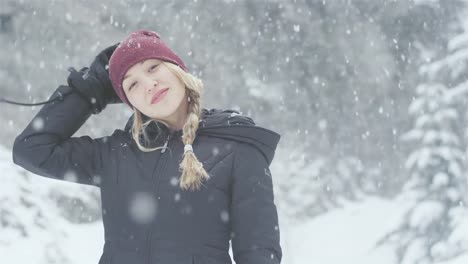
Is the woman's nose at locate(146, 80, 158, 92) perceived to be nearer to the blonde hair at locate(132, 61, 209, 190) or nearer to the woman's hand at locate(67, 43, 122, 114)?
the blonde hair at locate(132, 61, 209, 190)

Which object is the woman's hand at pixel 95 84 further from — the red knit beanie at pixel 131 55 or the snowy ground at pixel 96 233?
the snowy ground at pixel 96 233

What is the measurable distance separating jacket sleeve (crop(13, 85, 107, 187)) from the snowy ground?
801 centimetres

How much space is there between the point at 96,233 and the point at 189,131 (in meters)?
11.5

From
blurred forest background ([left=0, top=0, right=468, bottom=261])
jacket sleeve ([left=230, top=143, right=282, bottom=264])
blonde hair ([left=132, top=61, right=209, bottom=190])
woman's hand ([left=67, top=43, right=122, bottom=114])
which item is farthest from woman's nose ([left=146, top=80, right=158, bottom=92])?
blurred forest background ([left=0, top=0, right=468, bottom=261])

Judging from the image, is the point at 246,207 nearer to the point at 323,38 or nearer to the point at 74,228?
the point at 74,228

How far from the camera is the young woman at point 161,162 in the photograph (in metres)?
2.40

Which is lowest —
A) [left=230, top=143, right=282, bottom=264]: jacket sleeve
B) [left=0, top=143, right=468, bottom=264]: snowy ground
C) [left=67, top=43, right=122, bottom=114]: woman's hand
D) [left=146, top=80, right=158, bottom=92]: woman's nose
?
[left=230, top=143, right=282, bottom=264]: jacket sleeve

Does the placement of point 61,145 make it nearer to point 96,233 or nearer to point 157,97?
point 157,97

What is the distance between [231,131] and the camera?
8.46 ft

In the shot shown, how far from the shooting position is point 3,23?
15.9 meters

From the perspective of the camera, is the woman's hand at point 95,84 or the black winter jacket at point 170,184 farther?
the woman's hand at point 95,84

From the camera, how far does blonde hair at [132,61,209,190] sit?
7.86ft

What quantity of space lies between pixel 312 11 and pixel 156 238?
15.4 m

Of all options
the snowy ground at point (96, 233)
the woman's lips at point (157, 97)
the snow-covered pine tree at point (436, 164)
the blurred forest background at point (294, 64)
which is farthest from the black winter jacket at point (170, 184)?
the blurred forest background at point (294, 64)
